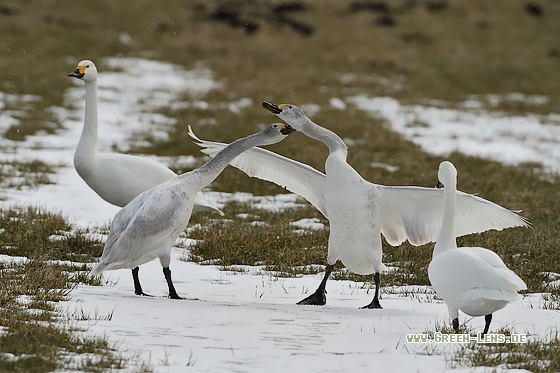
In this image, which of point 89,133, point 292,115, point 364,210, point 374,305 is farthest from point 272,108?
point 89,133

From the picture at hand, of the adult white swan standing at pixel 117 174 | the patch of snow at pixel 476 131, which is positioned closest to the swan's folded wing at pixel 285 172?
the adult white swan standing at pixel 117 174

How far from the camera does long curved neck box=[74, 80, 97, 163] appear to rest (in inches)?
393

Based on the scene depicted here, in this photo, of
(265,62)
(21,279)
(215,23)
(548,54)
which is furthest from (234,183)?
(548,54)

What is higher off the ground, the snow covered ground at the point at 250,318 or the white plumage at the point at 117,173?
the white plumage at the point at 117,173

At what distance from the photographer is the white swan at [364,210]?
7629mm

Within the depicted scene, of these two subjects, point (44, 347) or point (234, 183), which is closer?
point (44, 347)

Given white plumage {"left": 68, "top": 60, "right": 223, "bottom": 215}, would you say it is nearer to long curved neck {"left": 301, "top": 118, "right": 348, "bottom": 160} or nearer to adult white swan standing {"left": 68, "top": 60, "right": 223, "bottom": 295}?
adult white swan standing {"left": 68, "top": 60, "right": 223, "bottom": 295}

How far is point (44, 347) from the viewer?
5230 mm

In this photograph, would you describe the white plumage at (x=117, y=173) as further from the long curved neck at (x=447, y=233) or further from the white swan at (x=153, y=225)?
the long curved neck at (x=447, y=233)

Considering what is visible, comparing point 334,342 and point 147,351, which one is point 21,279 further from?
point 334,342

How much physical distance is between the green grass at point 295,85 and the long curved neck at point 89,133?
886 millimetres

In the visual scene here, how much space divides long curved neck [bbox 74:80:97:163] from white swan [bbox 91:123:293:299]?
2.50m

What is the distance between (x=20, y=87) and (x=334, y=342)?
20228mm

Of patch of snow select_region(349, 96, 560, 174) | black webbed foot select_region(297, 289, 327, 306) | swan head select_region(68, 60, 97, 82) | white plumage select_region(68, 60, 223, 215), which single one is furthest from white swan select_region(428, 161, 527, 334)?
patch of snow select_region(349, 96, 560, 174)
